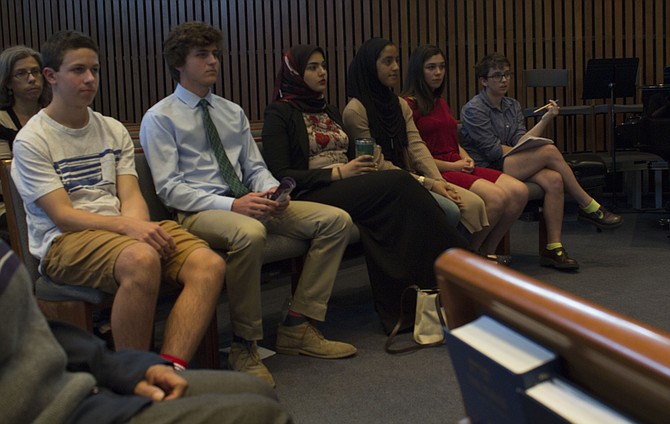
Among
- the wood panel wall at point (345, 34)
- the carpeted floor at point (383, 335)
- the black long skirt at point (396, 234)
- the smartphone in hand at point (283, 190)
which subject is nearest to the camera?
the carpeted floor at point (383, 335)

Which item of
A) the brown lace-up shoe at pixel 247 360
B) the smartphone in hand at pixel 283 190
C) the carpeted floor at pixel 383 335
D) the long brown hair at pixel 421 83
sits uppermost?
the long brown hair at pixel 421 83

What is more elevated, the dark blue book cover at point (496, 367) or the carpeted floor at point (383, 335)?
the dark blue book cover at point (496, 367)

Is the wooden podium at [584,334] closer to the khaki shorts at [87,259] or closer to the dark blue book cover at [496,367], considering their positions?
the dark blue book cover at [496,367]

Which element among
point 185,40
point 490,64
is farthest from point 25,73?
point 490,64

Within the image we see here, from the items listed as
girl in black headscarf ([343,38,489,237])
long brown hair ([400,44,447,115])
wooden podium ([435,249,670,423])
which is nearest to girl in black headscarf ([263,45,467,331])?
girl in black headscarf ([343,38,489,237])

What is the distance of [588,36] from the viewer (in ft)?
26.9

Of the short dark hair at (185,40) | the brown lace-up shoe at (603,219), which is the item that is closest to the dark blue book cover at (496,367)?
the short dark hair at (185,40)

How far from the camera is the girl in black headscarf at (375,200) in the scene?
3.62 m

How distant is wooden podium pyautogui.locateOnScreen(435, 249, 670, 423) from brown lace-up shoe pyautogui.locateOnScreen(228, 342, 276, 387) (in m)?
2.14

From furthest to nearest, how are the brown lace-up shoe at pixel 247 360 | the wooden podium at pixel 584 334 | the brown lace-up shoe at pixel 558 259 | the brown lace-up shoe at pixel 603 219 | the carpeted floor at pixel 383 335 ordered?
the brown lace-up shoe at pixel 603 219 < the brown lace-up shoe at pixel 558 259 < the brown lace-up shoe at pixel 247 360 < the carpeted floor at pixel 383 335 < the wooden podium at pixel 584 334

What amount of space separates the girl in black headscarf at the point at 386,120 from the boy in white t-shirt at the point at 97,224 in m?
1.54

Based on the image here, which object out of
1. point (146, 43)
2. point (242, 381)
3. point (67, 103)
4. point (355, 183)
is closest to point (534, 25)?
point (146, 43)

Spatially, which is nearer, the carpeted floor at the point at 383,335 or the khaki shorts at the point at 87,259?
the khaki shorts at the point at 87,259

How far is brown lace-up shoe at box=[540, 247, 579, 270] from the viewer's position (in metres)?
4.75
